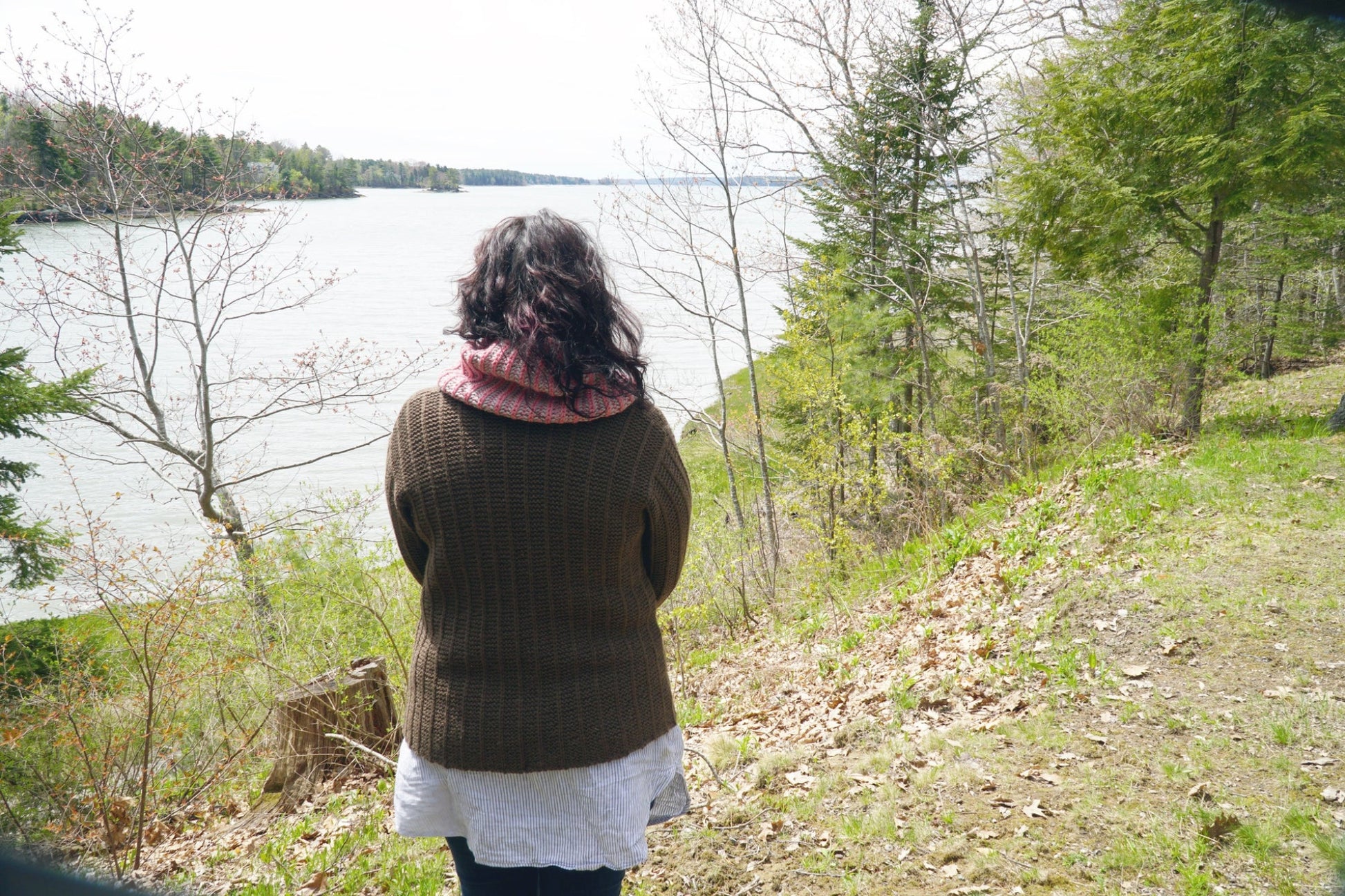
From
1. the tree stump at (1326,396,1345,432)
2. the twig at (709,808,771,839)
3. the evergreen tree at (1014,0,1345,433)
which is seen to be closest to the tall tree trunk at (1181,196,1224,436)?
the evergreen tree at (1014,0,1345,433)

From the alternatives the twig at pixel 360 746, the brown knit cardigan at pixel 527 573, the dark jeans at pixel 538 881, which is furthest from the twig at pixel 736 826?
the brown knit cardigan at pixel 527 573

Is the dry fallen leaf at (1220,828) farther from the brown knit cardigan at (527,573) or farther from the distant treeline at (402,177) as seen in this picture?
the distant treeline at (402,177)

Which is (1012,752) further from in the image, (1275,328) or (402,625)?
(1275,328)

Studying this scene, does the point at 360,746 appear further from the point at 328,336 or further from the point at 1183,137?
the point at 328,336

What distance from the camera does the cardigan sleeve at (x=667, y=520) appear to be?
6.14 feet

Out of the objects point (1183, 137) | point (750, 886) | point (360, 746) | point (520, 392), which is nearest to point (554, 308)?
point (520, 392)

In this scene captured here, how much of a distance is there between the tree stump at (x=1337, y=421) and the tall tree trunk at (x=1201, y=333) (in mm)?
1097

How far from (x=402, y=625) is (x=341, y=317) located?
658 inches

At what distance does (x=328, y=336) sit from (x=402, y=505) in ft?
62.4

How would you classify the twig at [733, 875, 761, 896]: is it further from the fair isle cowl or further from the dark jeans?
the fair isle cowl

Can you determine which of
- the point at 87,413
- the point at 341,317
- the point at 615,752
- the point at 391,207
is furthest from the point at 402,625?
the point at 391,207

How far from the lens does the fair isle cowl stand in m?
1.72

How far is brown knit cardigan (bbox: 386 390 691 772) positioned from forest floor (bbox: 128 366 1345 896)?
7.00 ft

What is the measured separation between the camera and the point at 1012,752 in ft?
13.2
